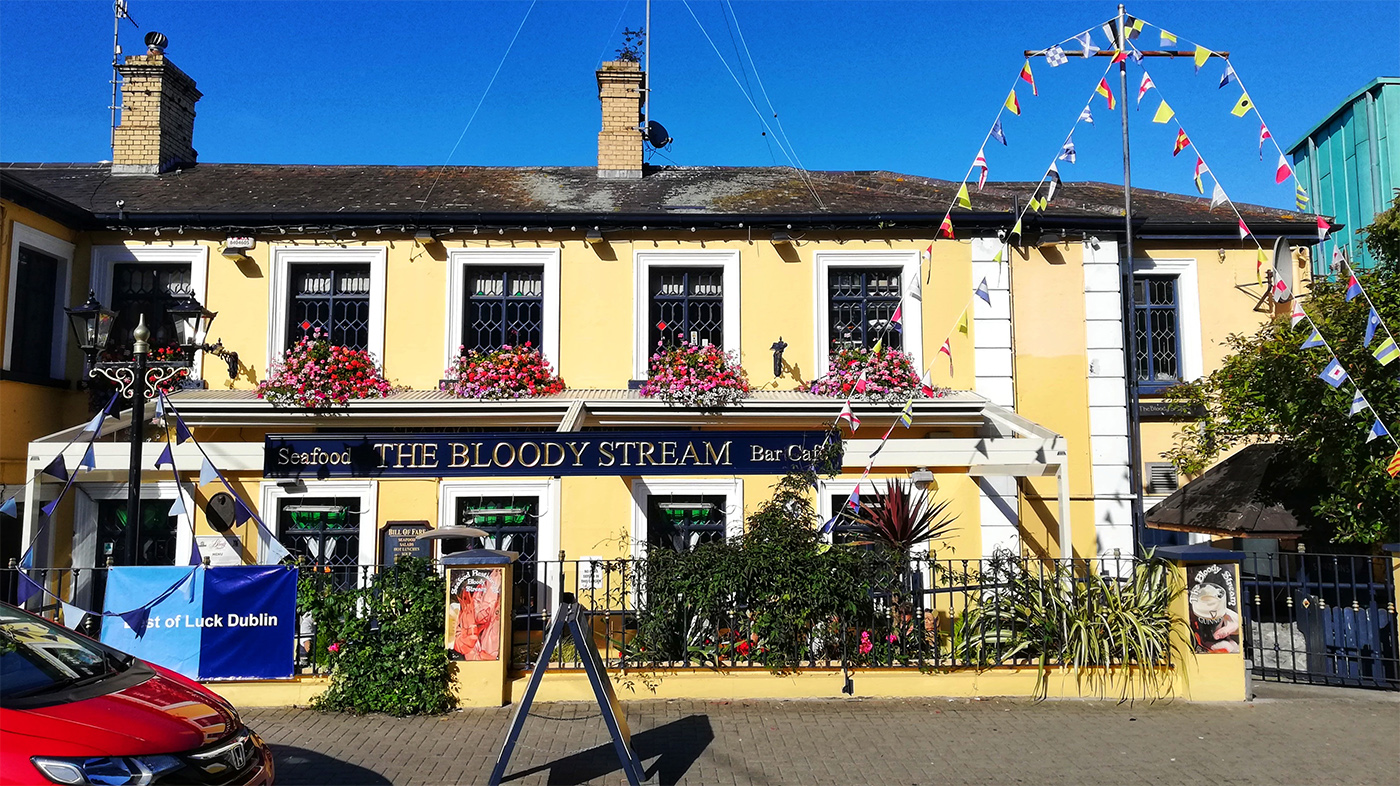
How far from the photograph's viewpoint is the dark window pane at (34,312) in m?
11.4

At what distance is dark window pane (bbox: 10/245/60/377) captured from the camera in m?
11.4

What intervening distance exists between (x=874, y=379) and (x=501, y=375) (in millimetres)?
A: 4933

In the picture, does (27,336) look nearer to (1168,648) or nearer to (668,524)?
(668,524)

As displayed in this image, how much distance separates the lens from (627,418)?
37.7 ft

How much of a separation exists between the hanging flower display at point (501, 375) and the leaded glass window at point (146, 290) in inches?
157

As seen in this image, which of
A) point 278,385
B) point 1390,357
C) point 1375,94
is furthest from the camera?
point 1375,94

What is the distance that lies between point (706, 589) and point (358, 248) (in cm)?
730

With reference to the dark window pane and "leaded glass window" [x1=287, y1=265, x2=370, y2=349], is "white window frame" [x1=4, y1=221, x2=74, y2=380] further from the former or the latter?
"leaded glass window" [x1=287, y1=265, x2=370, y2=349]

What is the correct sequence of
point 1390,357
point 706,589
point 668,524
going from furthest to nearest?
point 668,524, point 706,589, point 1390,357

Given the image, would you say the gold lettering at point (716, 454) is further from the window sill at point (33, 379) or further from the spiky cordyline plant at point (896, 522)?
the window sill at point (33, 379)

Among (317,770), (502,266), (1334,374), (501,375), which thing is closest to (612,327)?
(501,375)

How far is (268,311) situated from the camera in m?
12.2

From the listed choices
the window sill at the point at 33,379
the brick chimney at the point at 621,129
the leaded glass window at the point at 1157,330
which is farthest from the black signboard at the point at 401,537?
the leaded glass window at the point at 1157,330

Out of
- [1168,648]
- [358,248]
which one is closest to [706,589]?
[1168,648]
